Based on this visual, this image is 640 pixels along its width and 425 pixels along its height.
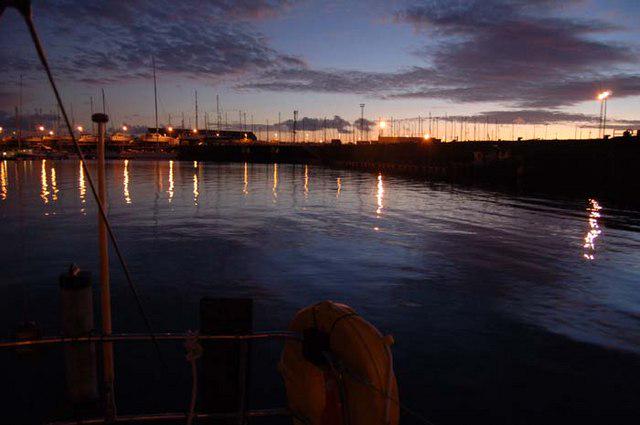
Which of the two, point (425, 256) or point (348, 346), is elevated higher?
point (348, 346)

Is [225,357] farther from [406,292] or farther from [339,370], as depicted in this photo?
[406,292]

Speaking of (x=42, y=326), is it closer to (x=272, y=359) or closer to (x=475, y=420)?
(x=272, y=359)

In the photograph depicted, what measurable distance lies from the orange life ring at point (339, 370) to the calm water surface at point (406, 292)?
261 centimetres

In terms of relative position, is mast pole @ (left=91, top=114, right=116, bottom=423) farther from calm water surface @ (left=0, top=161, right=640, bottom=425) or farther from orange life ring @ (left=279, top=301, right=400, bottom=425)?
orange life ring @ (left=279, top=301, right=400, bottom=425)

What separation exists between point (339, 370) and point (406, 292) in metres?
8.44

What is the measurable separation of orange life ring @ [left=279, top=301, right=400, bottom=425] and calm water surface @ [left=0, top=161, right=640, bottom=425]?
2.61 metres

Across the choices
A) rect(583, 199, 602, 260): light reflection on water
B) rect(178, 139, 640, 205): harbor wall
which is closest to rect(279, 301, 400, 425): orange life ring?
rect(583, 199, 602, 260): light reflection on water

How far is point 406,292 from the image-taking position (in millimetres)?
12570

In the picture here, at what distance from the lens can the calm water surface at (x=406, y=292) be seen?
761 cm

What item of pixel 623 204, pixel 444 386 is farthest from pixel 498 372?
pixel 623 204

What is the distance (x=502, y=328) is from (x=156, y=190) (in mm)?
35679

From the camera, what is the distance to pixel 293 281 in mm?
13258

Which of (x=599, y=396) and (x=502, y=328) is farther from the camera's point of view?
(x=502, y=328)

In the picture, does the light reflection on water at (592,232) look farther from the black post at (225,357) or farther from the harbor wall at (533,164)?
the black post at (225,357)
